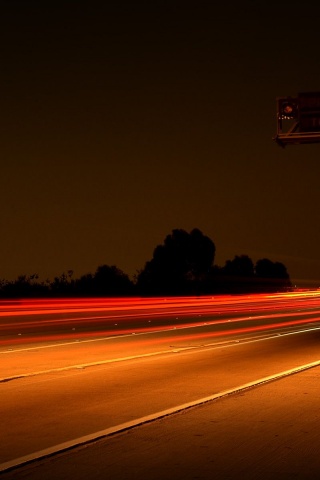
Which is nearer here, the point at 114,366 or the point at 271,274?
the point at 114,366

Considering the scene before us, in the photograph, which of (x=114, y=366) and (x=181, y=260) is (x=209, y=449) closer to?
(x=114, y=366)

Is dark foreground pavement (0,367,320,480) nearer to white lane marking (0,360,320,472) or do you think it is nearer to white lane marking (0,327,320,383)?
white lane marking (0,360,320,472)

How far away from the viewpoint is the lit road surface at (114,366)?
10969 mm

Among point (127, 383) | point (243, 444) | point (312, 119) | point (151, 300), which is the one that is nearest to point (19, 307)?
point (151, 300)

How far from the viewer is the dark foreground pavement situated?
795cm

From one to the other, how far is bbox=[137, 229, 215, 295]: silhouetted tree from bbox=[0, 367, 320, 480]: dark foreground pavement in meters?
93.9

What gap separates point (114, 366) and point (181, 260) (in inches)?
3785

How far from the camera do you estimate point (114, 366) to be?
17.8 metres

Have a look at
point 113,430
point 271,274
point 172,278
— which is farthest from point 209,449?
point 271,274

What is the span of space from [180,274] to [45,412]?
334ft

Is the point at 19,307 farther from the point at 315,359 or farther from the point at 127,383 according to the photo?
the point at 127,383

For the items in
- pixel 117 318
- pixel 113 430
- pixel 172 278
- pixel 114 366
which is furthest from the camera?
pixel 172 278

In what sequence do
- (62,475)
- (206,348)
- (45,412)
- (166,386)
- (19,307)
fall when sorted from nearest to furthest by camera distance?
(62,475) < (45,412) < (166,386) < (206,348) < (19,307)

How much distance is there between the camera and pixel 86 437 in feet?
31.7
